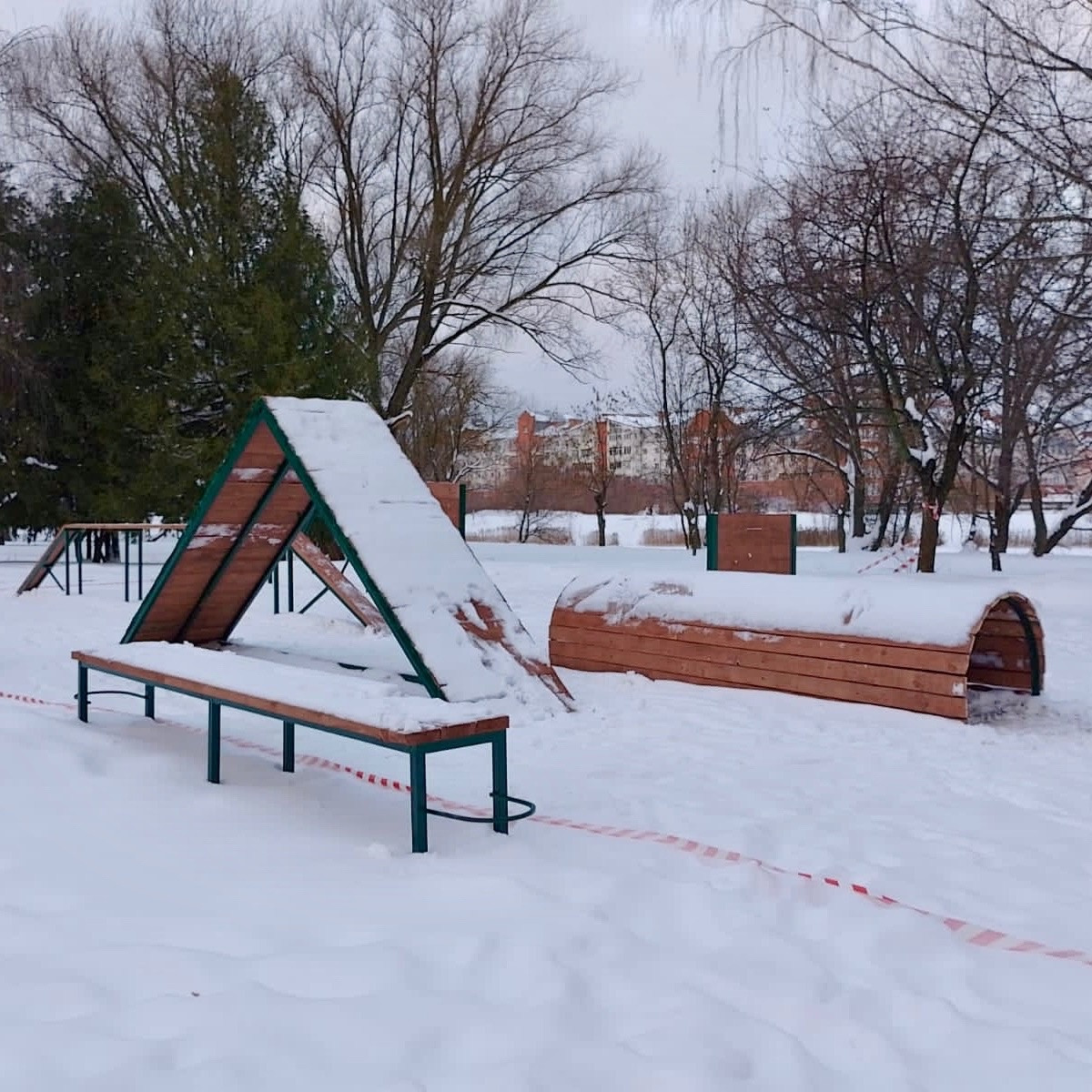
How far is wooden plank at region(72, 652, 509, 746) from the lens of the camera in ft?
11.9

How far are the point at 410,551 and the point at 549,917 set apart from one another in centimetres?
349

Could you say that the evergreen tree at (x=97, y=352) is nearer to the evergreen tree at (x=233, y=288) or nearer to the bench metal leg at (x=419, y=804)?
the evergreen tree at (x=233, y=288)

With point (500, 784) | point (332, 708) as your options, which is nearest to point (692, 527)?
point (500, 784)

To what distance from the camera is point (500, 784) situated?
13.0ft

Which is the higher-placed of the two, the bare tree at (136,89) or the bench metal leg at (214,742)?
the bare tree at (136,89)

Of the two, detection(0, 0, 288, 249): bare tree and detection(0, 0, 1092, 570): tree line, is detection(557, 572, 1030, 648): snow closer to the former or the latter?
detection(0, 0, 1092, 570): tree line

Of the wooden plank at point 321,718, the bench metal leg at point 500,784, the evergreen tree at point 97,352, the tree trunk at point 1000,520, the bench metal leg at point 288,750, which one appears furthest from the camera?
the evergreen tree at point 97,352

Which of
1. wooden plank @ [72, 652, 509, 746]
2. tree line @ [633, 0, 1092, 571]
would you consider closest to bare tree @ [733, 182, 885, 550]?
tree line @ [633, 0, 1092, 571]

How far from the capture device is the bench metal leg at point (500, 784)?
3916 mm

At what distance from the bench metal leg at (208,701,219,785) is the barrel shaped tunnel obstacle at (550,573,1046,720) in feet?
11.9

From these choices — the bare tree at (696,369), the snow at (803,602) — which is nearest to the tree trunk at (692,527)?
the bare tree at (696,369)

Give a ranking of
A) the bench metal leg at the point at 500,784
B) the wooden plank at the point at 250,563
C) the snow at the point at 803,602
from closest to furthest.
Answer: the bench metal leg at the point at 500,784, the snow at the point at 803,602, the wooden plank at the point at 250,563

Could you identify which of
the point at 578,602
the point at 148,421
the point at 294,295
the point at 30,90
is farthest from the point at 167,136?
A: the point at 578,602

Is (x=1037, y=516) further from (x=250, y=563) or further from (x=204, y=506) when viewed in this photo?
(x=204, y=506)
